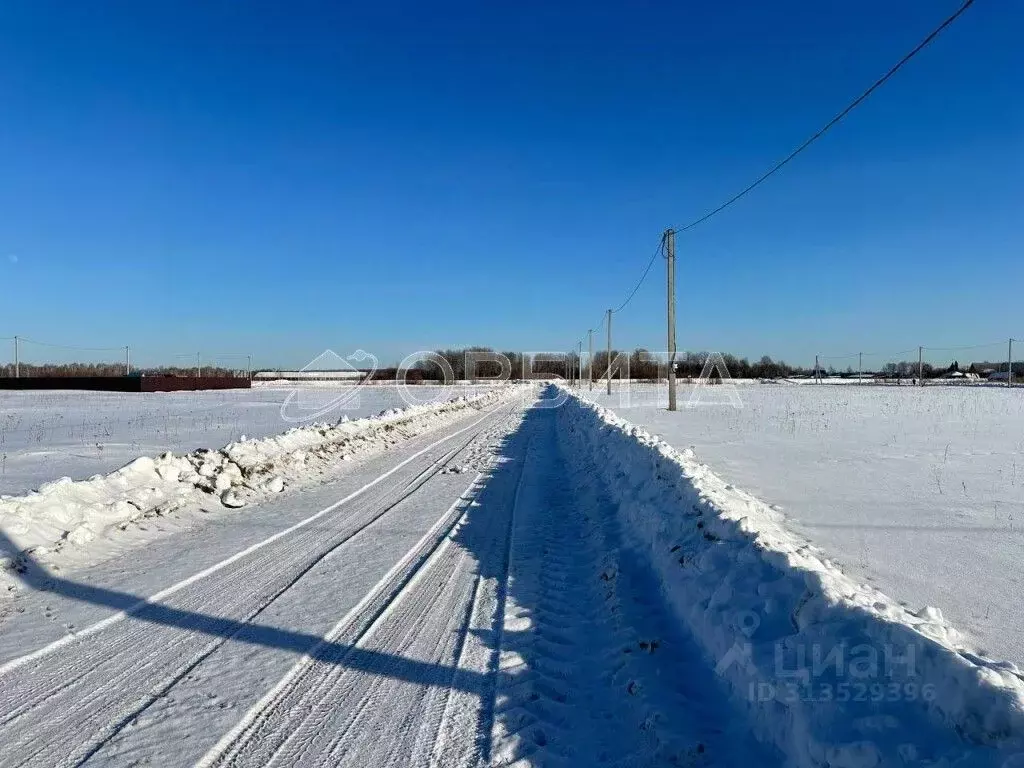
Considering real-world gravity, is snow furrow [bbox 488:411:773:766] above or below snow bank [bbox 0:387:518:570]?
below

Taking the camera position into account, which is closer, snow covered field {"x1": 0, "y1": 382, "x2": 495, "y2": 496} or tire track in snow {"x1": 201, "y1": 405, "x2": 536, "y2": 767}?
tire track in snow {"x1": 201, "y1": 405, "x2": 536, "y2": 767}

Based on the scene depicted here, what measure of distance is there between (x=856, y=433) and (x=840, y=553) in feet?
40.5

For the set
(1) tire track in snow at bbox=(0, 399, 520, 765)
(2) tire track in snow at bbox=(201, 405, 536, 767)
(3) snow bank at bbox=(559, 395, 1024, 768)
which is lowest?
(2) tire track in snow at bbox=(201, 405, 536, 767)

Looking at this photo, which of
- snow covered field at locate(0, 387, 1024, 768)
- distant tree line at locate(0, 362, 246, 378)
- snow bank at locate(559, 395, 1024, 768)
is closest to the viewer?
snow bank at locate(559, 395, 1024, 768)

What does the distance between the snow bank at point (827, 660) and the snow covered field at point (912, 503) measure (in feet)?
1.50

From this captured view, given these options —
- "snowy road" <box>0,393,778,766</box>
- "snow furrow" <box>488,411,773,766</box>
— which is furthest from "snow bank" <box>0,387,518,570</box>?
"snow furrow" <box>488,411,773,766</box>

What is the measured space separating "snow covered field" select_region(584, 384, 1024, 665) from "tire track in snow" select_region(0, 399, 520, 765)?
501cm

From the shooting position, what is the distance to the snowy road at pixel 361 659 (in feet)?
10.5

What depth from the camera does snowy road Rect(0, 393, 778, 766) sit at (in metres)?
3.21

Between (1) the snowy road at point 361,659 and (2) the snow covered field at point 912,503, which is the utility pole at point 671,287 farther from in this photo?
(1) the snowy road at point 361,659

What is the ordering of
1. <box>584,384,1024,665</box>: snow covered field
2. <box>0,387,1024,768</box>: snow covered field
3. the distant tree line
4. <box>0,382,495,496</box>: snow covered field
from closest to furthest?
1. <box>0,387,1024,768</box>: snow covered field
2. <box>584,384,1024,665</box>: snow covered field
3. <box>0,382,495,496</box>: snow covered field
4. the distant tree line

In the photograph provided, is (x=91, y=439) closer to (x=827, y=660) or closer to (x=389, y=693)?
(x=389, y=693)

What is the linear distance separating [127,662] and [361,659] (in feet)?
5.07

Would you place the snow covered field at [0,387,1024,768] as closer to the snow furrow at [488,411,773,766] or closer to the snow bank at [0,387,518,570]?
the snow furrow at [488,411,773,766]
